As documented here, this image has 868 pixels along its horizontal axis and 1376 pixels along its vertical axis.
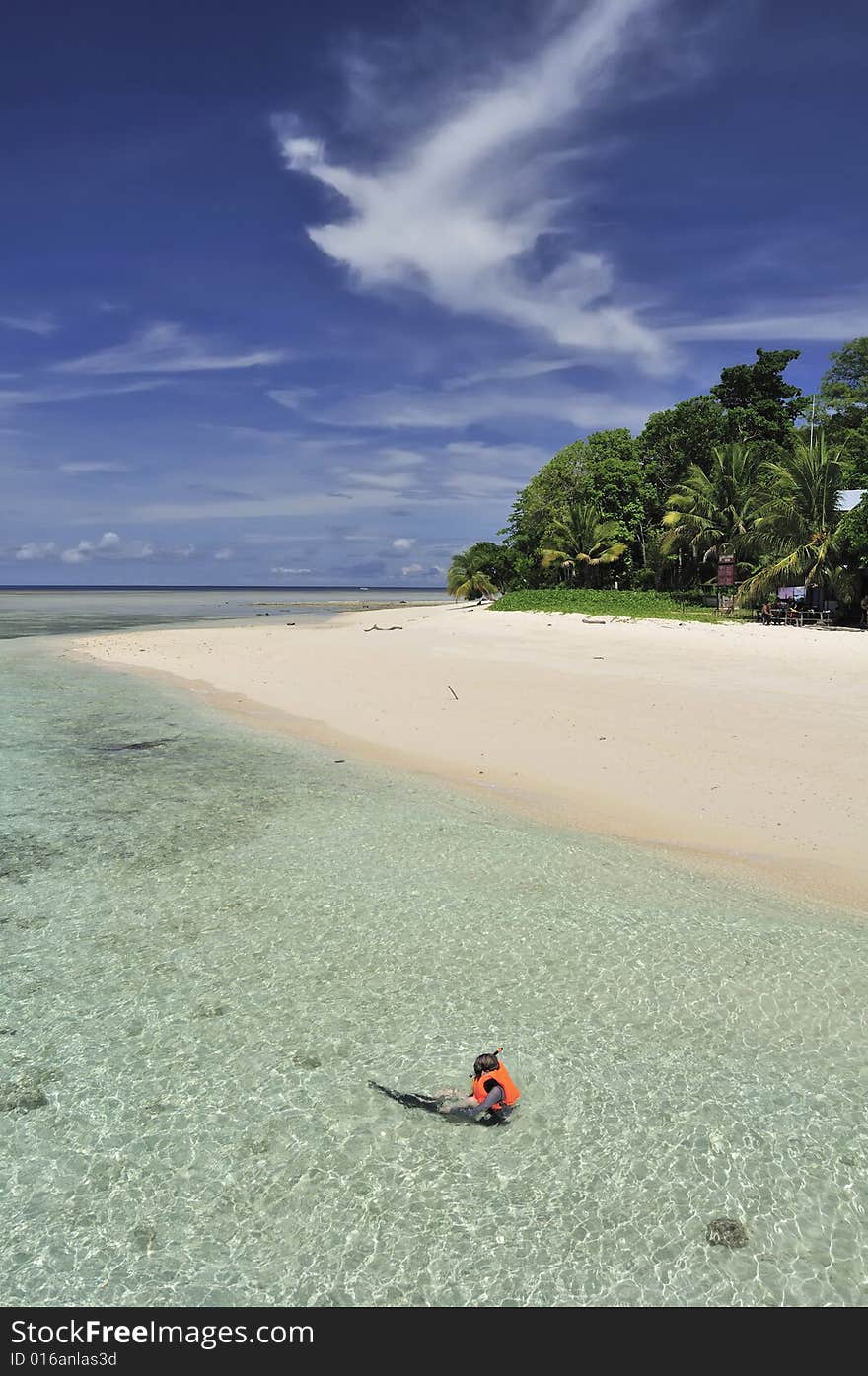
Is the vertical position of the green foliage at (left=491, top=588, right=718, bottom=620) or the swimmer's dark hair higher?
the green foliage at (left=491, top=588, right=718, bottom=620)

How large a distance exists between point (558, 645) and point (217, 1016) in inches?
954

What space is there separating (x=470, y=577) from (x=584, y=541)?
1914 centimetres

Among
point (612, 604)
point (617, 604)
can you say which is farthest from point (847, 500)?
point (612, 604)

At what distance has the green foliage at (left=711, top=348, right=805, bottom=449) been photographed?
174 ft

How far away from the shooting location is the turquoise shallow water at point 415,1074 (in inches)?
143

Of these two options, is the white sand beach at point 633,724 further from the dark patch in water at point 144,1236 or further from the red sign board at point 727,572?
the red sign board at point 727,572

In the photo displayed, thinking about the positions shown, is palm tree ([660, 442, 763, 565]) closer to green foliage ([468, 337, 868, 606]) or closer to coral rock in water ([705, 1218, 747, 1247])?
green foliage ([468, 337, 868, 606])

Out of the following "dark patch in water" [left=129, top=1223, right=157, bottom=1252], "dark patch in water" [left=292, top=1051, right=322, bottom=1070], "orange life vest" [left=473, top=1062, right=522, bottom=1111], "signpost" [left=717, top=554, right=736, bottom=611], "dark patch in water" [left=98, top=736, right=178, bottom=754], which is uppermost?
"signpost" [left=717, top=554, right=736, bottom=611]

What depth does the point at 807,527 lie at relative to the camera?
110ft

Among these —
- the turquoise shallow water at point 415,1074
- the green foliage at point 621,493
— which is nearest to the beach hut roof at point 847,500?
the green foliage at point 621,493

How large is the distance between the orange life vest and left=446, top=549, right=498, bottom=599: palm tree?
65268 mm

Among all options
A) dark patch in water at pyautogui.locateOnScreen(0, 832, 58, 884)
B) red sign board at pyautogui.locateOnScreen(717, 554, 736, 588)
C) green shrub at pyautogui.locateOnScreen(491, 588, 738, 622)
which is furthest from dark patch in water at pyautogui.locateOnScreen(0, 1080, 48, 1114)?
red sign board at pyautogui.locateOnScreen(717, 554, 736, 588)

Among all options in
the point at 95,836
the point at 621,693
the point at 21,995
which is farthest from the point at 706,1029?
the point at 621,693

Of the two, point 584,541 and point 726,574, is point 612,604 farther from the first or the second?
point 584,541
